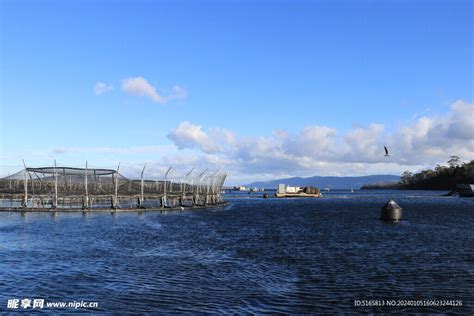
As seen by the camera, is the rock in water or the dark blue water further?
the rock in water

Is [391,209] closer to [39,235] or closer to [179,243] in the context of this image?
[179,243]

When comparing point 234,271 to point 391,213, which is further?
point 391,213

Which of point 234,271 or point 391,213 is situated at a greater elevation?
point 391,213

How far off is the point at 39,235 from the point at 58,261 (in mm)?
17335

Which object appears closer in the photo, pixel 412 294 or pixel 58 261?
pixel 412 294

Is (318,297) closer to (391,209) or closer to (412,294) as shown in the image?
(412,294)

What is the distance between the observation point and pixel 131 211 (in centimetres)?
8138

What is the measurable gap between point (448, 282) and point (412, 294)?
3669 mm

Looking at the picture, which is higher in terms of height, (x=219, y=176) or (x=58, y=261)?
(x=219, y=176)

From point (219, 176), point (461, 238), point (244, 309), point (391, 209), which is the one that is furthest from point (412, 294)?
point (219, 176)

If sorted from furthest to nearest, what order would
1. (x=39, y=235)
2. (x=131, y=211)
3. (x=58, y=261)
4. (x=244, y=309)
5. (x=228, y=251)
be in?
(x=131, y=211) → (x=39, y=235) → (x=228, y=251) → (x=58, y=261) → (x=244, y=309)

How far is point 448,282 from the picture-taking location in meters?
23.4

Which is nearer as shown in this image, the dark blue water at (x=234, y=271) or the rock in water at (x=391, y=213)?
the dark blue water at (x=234, y=271)

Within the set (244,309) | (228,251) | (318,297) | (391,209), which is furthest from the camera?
(391,209)
